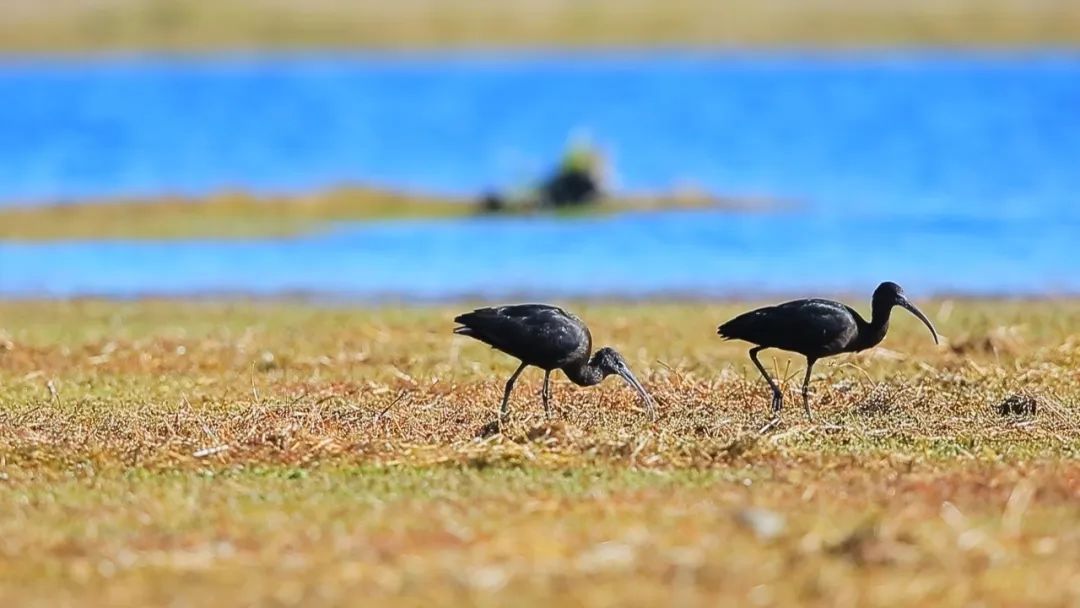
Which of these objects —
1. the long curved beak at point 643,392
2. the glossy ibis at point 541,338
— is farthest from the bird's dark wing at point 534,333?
the long curved beak at point 643,392

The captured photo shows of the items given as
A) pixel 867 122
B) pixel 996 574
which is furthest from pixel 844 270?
pixel 867 122

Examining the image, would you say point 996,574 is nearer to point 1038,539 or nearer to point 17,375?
point 1038,539

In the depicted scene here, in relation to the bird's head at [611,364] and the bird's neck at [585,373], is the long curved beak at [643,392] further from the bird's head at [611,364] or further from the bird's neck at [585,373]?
the bird's neck at [585,373]

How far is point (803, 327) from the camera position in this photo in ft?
42.1

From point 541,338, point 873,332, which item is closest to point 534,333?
point 541,338

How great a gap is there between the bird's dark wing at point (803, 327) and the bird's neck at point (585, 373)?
92 cm

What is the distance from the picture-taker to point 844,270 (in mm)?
25234

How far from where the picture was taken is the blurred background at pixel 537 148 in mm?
26156

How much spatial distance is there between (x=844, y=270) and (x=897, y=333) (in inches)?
307

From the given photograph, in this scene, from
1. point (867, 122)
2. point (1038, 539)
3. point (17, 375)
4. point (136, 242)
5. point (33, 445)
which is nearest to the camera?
point (1038, 539)

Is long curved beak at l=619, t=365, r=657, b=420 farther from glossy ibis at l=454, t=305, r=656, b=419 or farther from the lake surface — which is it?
the lake surface

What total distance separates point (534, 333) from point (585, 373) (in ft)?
1.69

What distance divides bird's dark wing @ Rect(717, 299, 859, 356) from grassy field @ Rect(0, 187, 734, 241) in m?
18.5

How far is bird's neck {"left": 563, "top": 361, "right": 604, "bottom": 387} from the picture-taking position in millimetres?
12805
